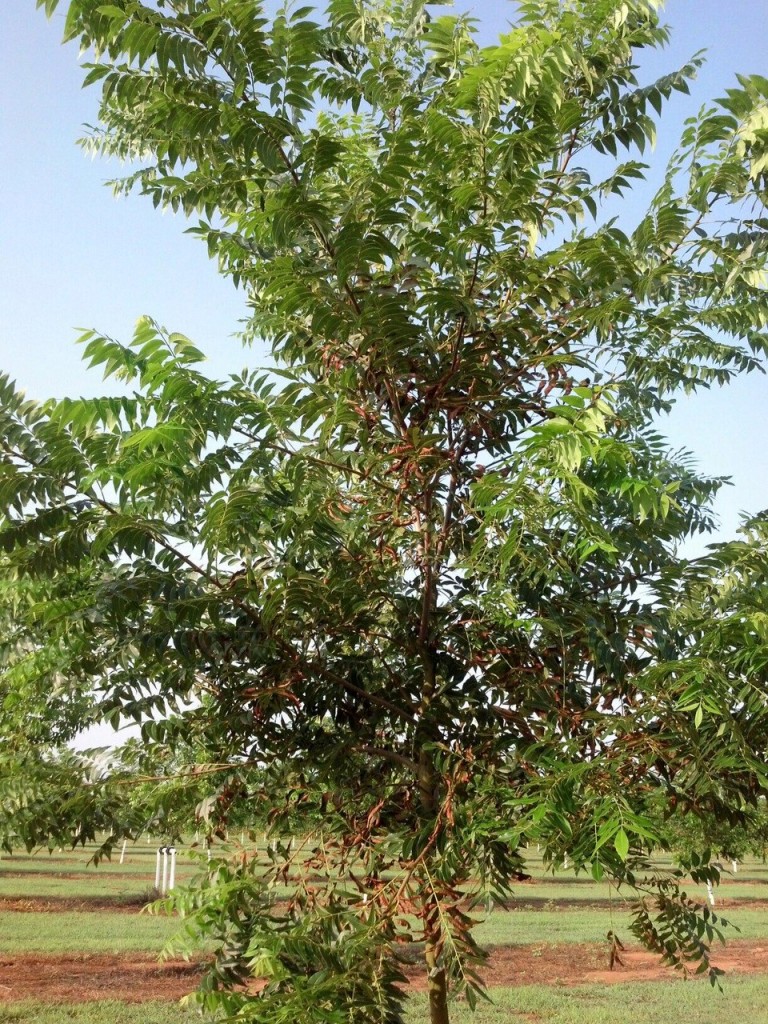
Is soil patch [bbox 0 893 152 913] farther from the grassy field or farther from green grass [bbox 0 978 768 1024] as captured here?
green grass [bbox 0 978 768 1024]

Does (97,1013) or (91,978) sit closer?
(97,1013)

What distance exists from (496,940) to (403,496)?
1245 cm

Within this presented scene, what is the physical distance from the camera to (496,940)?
13305 mm

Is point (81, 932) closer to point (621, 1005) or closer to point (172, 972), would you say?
point (172, 972)

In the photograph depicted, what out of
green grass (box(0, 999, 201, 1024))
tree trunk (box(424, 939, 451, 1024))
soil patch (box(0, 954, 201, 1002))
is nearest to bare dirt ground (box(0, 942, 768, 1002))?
soil patch (box(0, 954, 201, 1002))

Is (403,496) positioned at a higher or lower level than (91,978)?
higher

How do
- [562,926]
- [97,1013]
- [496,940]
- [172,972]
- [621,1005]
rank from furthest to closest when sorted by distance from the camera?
1. [562,926]
2. [496,940]
3. [172,972]
4. [621,1005]
5. [97,1013]

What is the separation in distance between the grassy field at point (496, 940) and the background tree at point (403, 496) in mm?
543

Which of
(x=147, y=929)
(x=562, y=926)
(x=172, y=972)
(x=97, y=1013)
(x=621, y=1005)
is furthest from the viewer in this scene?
(x=562, y=926)

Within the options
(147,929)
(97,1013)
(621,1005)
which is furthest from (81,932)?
(621,1005)

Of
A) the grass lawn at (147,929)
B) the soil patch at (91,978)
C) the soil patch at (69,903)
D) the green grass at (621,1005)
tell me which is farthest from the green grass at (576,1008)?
the soil patch at (69,903)

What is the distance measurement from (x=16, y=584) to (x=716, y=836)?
2.46 metres

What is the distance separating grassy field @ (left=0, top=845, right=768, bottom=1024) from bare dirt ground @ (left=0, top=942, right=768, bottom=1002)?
0.83 ft

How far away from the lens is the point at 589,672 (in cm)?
296
